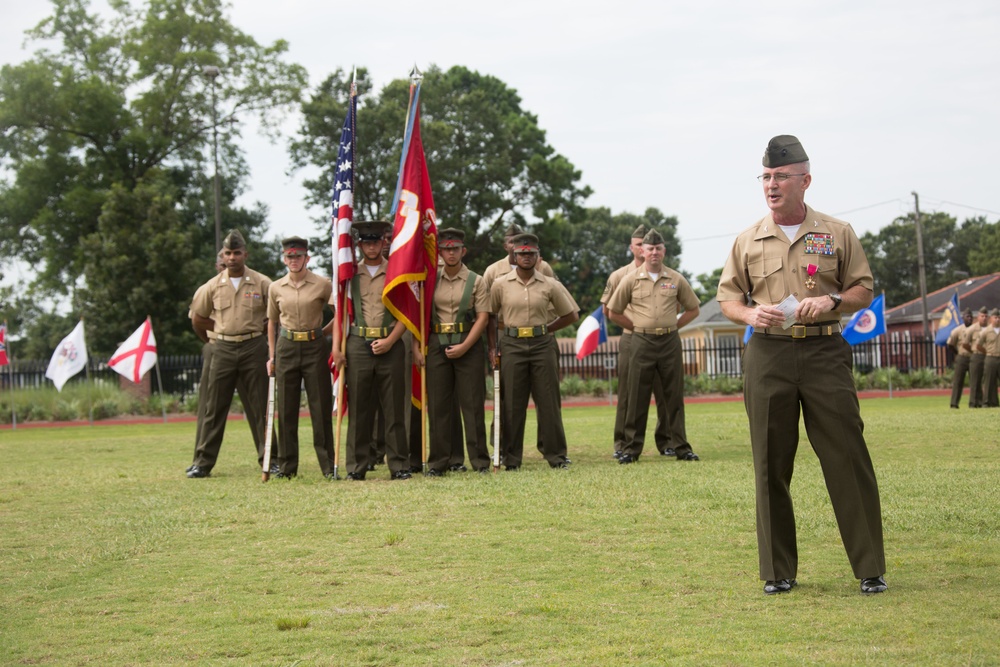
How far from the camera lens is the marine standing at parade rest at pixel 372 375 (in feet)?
38.1

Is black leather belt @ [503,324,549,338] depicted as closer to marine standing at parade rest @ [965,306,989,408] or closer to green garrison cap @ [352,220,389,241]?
green garrison cap @ [352,220,389,241]

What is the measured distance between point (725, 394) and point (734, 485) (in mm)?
24015

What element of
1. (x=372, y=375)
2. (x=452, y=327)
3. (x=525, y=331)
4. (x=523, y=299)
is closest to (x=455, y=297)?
(x=452, y=327)

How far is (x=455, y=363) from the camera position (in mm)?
12125

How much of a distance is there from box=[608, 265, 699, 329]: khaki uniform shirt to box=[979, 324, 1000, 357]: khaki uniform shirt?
11.4 meters

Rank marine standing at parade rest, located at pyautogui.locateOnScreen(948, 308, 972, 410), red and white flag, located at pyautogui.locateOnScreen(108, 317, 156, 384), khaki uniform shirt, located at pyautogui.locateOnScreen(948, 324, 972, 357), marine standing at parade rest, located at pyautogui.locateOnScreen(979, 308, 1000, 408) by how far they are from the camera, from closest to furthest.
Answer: marine standing at parade rest, located at pyautogui.locateOnScreen(979, 308, 1000, 408), marine standing at parade rest, located at pyautogui.locateOnScreen(948, 308, 972, 410), khaki uniform shirt, located at pyautogui.locateOnScreen(948, 324, 972, 357), red and white flag, located at pyautogui.locateOnScreen(108, 317, 156, 384)

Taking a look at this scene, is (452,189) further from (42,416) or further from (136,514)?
(136,514)

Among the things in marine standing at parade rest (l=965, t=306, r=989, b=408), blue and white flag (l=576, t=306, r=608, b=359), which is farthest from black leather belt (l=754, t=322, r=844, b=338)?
marine standing at parade rest (l=965, t=306, r=989, b=408)

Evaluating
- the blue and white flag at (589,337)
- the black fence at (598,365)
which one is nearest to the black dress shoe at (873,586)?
the blue and white flag at (589,337)

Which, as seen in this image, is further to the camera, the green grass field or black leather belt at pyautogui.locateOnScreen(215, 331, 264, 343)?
black leather belt at pyautogui.locateOnScreen(215, 331, 264, 343)

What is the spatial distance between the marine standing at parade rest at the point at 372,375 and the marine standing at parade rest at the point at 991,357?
47.4 ft

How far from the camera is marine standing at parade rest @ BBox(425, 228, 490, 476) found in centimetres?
1201

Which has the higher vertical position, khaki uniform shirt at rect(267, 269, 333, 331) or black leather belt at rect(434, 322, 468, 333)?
khaki uniform shirt at rect(267, 269, 333, 331)

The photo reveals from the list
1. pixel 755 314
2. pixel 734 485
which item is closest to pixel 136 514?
pixel 734 485
